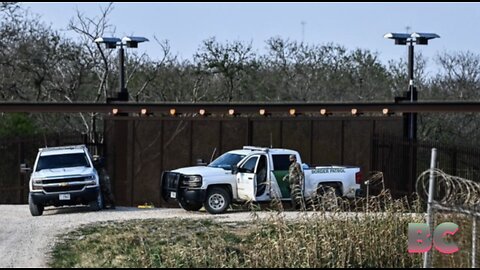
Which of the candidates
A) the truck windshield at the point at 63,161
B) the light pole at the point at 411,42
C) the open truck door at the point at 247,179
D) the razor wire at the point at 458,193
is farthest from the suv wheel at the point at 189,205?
the razor wire at the point at 458,193

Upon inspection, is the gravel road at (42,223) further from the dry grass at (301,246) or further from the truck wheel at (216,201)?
the dry grass at (301,246)

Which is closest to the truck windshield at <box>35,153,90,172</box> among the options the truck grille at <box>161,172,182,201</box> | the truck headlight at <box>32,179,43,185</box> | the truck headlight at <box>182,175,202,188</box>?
the truck headlight at <box>32,179,43,185</box>

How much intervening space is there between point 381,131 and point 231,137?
5090 mm

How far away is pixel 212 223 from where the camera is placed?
24.4 metres

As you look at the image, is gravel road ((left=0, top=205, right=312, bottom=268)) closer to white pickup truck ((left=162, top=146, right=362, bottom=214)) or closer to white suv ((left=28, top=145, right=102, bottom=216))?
white suv ((left=28, top=145, right=102, bottom=216))

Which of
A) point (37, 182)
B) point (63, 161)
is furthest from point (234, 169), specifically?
point (37, 182)

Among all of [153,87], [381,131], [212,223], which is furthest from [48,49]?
[212,223]

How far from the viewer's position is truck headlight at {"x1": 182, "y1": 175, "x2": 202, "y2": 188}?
92.3 feet

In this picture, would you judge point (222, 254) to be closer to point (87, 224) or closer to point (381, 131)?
point (87, 224)

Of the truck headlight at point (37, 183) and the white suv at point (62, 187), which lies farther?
the truck headlight at point (37, 183)

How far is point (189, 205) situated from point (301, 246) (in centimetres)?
Result: 1249

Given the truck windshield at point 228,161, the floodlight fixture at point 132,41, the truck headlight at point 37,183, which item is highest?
the floodlight fixture at point 132,41

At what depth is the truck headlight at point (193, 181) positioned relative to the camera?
28125 millimetres

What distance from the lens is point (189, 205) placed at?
29219mm
